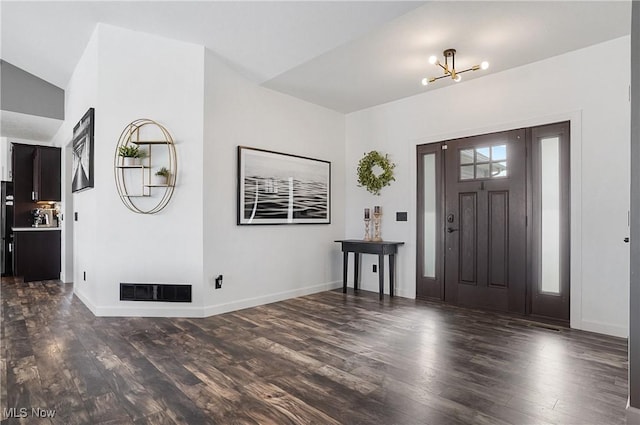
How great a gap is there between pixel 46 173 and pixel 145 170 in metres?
3.17

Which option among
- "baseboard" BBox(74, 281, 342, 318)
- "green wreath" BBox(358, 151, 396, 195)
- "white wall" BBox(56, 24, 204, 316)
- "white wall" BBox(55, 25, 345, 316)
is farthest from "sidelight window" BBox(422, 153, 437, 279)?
"white wall" BBox(56, 24, 204, 316)

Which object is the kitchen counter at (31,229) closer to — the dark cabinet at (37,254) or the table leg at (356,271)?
the dark cabinet at (37,254)

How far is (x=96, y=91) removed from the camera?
12.1 ft

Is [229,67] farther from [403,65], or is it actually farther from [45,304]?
[45,304]

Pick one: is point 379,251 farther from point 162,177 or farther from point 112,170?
point 112,170

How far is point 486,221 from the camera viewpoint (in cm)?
419

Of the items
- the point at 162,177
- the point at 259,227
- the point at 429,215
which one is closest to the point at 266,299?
the point at 259,227

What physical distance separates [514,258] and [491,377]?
1.97 metres

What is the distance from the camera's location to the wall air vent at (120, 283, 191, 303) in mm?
3703

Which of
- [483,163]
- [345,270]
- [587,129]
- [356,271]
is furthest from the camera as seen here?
[356,271]

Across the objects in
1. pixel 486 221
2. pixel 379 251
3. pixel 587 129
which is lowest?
pixel 379 251

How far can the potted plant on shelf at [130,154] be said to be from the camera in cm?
357

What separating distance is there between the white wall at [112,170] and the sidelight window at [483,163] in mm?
3077

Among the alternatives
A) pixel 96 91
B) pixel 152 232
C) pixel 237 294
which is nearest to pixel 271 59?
pixel 96 91
